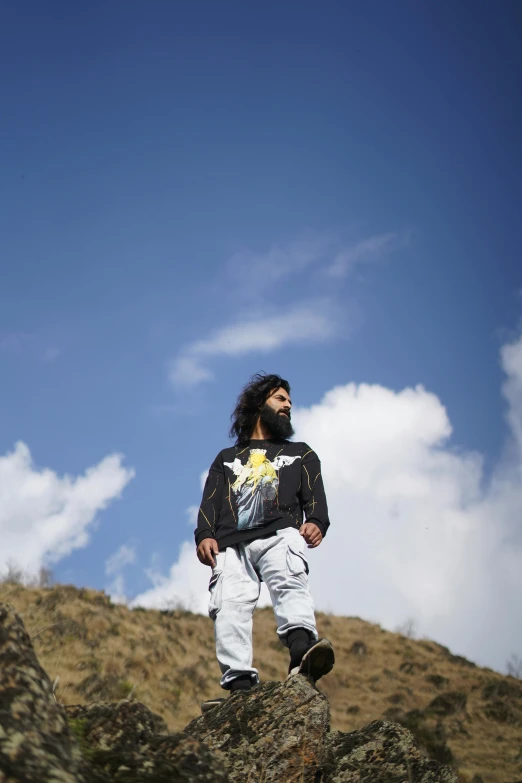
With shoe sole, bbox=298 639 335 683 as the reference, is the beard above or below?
above

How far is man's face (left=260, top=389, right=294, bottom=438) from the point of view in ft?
16.6

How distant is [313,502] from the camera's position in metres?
4.56

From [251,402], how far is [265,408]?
0.68 feet

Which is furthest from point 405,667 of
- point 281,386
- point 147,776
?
point 147,776

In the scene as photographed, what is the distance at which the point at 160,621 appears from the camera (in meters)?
21.7

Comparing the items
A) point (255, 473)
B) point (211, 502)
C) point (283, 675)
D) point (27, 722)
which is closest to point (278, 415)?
point (255, 473)

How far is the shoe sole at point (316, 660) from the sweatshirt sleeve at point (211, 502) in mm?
1114

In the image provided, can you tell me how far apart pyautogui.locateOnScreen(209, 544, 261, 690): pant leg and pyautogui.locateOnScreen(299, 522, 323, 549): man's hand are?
0.37 m

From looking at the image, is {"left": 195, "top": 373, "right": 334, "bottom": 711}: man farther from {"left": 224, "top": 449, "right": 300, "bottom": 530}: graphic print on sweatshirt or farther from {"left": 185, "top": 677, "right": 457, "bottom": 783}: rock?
{"left": 185, "top": 677, "right": 457, "bottom": 783}: rock

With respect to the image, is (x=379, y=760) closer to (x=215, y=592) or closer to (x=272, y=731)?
(x=272, y=731)

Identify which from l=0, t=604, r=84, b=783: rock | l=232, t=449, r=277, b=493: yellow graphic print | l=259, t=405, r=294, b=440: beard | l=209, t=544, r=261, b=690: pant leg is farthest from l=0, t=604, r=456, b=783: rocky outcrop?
l=259, t=405, r=294, b=440: beard

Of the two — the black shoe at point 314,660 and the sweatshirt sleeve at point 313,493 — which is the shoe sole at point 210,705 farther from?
the sweatshirt sleeve at point 313,493

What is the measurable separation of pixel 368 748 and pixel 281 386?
2.54 m

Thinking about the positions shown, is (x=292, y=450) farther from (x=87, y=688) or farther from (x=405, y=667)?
(x=405, y=667)
